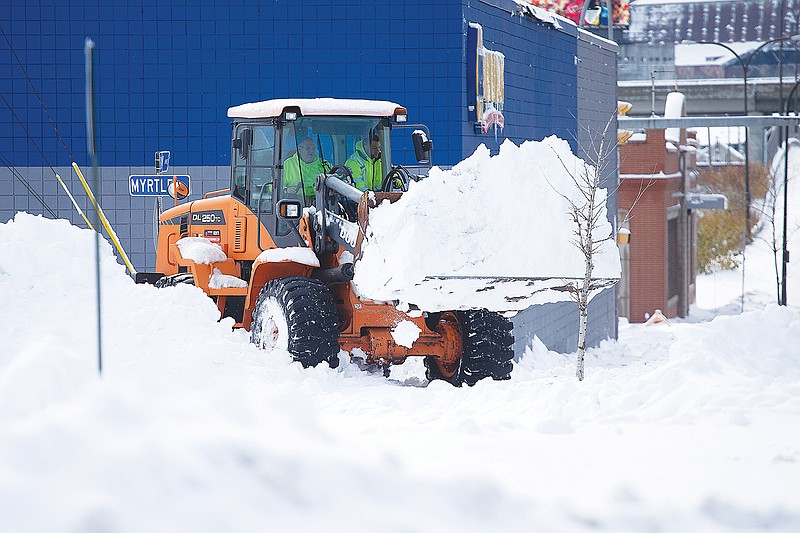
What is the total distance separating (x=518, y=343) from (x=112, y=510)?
45.5ft

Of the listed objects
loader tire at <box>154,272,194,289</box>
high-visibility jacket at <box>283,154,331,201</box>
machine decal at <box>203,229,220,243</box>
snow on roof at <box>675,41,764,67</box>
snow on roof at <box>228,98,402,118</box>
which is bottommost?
loader tire at <box>154,272,194,289</box>

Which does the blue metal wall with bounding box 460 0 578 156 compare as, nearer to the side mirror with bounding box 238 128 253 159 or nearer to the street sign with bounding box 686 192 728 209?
the side mirror with bounding box 238 128 253 159

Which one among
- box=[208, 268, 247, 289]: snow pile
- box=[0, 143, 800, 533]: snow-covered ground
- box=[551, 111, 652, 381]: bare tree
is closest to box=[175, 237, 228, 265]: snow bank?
box=[208, 268, 247, 289]: snow pile

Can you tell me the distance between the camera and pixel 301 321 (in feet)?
36.2

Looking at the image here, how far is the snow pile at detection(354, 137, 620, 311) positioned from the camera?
10.0 m

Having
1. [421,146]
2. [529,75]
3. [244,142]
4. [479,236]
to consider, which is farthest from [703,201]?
[479,236]

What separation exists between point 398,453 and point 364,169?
6.04 metres

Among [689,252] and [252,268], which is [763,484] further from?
[689,252]

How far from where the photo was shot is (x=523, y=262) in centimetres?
1035

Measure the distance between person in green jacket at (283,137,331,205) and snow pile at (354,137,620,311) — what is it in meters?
1.83

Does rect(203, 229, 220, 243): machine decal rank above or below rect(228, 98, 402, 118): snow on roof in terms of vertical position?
below

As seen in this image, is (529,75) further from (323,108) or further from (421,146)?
(323,108)

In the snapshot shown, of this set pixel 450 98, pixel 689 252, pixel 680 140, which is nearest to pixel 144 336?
pixel 450 98

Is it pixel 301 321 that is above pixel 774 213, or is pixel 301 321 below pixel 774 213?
below
